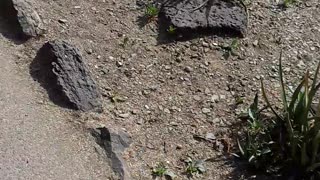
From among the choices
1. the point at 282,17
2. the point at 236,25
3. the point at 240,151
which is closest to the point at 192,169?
the point at 240,151

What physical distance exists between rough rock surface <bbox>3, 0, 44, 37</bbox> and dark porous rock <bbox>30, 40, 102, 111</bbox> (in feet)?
0.63

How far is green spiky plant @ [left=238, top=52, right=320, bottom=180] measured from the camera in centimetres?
325

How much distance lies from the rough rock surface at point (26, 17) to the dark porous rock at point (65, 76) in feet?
0.63

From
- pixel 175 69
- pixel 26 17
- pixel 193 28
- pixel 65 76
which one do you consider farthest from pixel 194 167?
pixel 26 17

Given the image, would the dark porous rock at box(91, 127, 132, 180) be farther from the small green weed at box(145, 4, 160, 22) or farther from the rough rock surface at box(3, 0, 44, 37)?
the small green weed at box(145, 4, 160, 22)

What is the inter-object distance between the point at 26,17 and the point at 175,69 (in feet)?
2.83

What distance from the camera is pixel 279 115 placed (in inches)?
138

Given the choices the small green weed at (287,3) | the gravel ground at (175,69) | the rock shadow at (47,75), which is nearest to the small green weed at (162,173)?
the gravel ground at (175,69)

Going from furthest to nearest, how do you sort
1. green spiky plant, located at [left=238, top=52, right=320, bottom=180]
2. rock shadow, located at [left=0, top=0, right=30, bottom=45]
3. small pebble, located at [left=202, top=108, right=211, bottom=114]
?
1. rock shadow, located at [left=0, top=0, right=30, bottom=45]
2. small pebble, located at [left=202, top=108, right=211, bottom=114]
3. green spiky plant, located at [left=238, top=52, right=320, bottom=180]

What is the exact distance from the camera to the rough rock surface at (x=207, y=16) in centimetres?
398

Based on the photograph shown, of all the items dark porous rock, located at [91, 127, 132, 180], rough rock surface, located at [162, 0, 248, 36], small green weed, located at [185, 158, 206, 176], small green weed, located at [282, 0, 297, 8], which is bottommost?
dark porous rock, located at [91, 127, 132, 180]

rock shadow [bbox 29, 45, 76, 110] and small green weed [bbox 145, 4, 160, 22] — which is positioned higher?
small green weed [bbox 145, 4, 160, 22]

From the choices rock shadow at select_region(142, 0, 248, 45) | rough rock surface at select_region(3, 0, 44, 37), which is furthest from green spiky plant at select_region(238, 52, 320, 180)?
rough rock surface at select_region(3, 0, 44, 37)

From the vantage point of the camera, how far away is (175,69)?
3.85 metres
